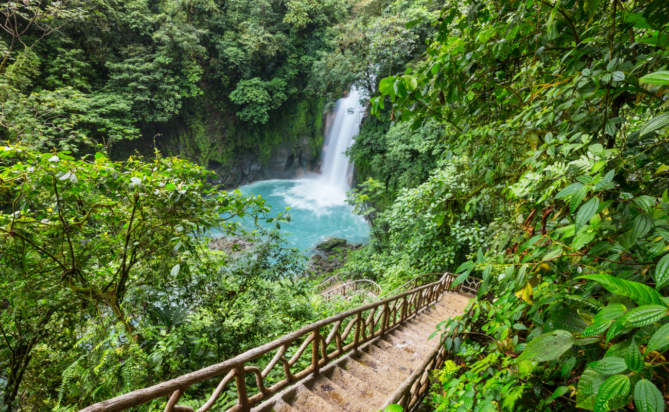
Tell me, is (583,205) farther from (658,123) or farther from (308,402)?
(308,402)

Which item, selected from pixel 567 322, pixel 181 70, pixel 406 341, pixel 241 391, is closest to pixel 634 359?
pixel 567 322

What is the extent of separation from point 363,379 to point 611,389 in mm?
2891

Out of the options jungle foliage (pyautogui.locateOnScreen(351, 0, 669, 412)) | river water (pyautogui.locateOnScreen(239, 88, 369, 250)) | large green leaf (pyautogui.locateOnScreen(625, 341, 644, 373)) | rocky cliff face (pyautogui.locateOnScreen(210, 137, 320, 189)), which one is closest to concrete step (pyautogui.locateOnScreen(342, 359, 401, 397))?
jungle foliage (pyautogui.locateOnScreen(351, 0, 669, 412))

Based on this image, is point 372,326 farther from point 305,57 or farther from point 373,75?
point 305,57

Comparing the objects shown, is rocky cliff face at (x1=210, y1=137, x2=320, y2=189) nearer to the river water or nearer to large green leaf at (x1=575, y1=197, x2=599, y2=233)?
the river water

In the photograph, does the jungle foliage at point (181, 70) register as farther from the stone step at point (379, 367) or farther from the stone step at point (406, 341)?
the stone step at point (406, 341)

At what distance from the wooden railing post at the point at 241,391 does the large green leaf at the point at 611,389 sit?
6.72 ft

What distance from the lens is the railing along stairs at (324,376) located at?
1.80 m

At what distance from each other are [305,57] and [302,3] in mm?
3093

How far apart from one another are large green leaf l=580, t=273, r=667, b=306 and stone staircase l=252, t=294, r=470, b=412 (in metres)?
1.84

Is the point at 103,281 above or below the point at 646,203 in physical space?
below

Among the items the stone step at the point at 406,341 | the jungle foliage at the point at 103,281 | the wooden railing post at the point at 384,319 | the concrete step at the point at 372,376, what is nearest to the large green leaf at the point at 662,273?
the jungle foliage at the point at 103,281

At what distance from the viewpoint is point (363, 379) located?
3076 mm


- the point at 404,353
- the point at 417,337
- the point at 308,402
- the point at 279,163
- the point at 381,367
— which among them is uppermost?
the point at 279,163
